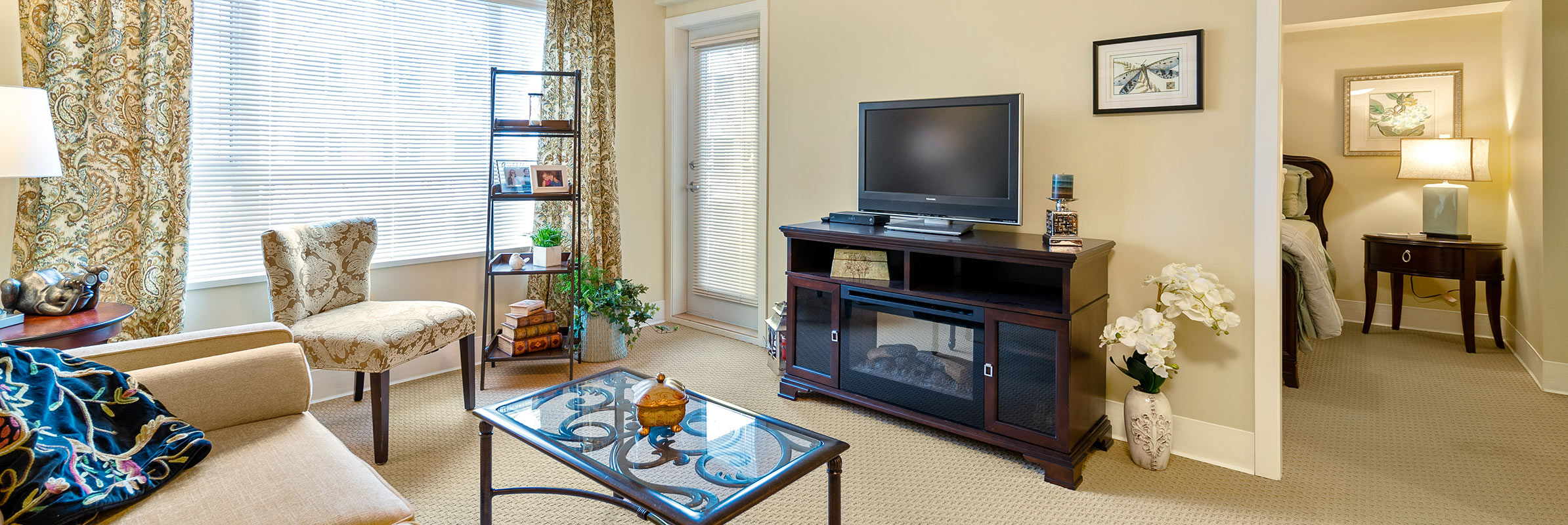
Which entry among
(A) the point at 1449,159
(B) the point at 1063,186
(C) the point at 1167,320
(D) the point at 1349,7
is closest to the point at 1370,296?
(A) the point at 1449,159

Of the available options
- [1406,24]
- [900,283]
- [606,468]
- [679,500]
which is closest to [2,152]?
[606,468]

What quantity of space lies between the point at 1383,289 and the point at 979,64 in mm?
3568

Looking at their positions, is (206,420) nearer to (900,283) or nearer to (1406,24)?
(900,283)

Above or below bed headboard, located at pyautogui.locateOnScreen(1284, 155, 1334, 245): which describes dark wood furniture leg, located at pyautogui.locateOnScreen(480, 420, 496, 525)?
below

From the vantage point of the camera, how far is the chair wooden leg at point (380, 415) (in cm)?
261

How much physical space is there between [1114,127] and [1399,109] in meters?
3.09

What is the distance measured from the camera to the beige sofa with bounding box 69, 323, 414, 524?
1.40 meters

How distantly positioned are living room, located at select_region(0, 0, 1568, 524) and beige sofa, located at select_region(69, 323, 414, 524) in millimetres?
10

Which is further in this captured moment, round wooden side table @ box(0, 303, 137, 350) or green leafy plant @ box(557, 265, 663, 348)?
green leafy plant @ box(557, 265, 663, 348)

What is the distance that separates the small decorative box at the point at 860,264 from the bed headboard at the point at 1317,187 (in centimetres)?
339

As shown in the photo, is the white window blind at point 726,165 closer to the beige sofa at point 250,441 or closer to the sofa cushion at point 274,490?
the beige sofa at point 250,441

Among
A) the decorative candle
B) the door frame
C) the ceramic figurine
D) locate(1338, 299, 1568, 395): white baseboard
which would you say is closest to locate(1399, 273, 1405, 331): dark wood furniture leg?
locate(1338, 299, 1568, 395): white baseboard

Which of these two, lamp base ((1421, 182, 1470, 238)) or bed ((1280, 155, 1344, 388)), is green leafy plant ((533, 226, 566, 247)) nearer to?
bed ((1280, 155, 1344, 388))

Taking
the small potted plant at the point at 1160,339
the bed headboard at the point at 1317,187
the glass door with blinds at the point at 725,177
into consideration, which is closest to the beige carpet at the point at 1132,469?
the small potted plant at the point at 1160,339
